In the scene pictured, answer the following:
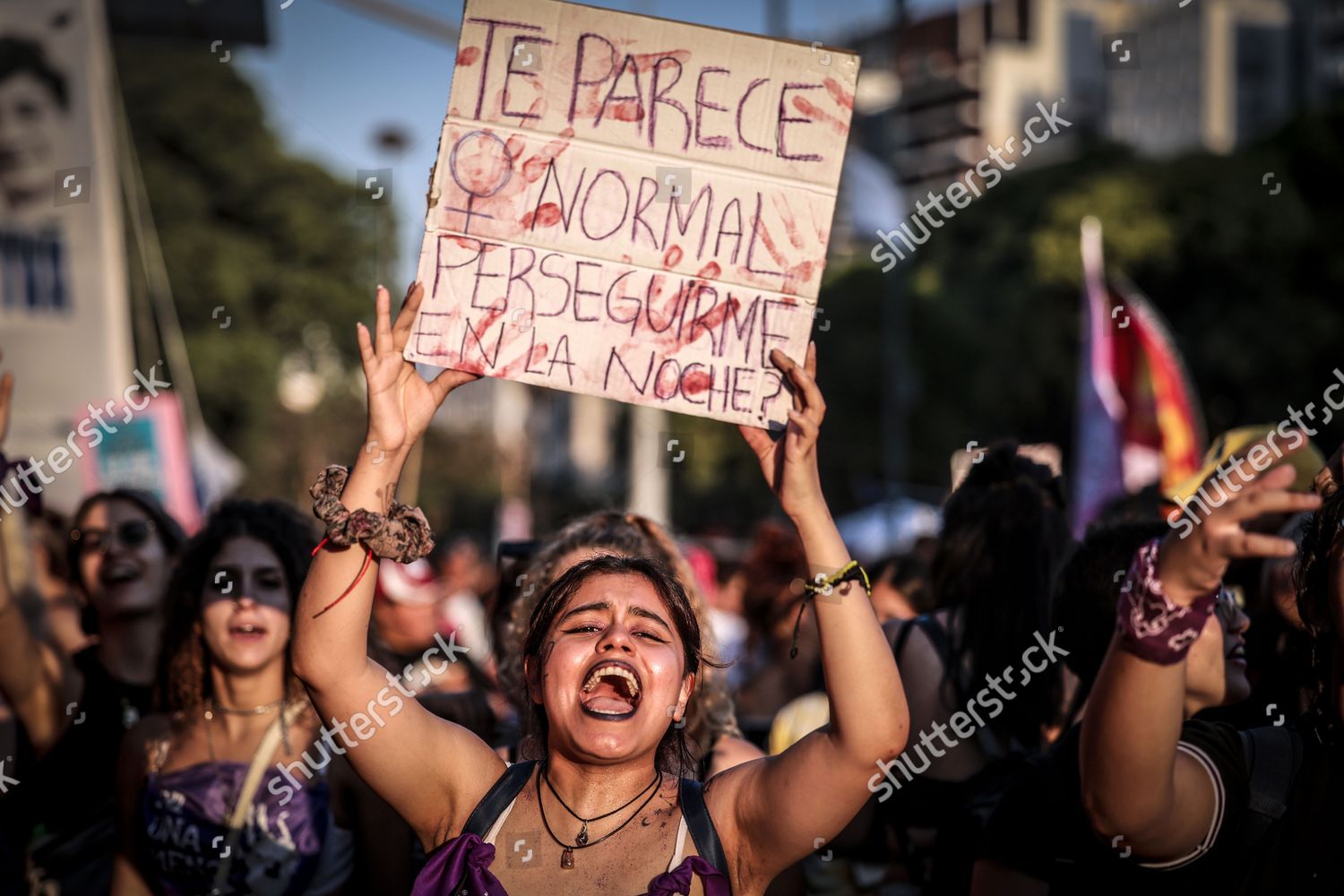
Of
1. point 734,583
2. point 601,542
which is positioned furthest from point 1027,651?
point 734,583

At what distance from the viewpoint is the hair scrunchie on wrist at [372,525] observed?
2252 millimetres

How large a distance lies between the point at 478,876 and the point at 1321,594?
1395mm

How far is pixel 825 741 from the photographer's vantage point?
87.0 inches

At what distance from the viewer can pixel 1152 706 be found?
1818 millimetres

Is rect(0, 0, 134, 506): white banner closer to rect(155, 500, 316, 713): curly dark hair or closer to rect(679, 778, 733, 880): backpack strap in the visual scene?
rect(155, 500, 316, 713): curly dark hair

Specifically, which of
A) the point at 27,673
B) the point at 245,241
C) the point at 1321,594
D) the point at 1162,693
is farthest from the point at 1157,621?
the point at 245,241

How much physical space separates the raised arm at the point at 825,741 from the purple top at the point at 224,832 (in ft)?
3.86

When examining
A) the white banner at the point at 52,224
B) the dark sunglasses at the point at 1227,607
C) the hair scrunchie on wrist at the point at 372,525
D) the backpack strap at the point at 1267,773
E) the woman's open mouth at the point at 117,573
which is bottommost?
the backpack strap at the point at 1267,773

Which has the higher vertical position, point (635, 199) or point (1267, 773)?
point (635, 199)

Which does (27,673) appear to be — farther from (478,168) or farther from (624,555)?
(478,168)

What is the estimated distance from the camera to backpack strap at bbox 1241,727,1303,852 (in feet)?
6.71

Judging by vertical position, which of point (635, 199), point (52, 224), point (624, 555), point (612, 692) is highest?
point (52, 224)

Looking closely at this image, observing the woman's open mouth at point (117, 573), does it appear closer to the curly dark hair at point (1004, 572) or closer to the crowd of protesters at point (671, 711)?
the crowd of protesters at point (671, 711)

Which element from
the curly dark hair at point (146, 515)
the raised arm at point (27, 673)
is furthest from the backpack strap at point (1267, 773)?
the curly dark hair at point (146, 515)
